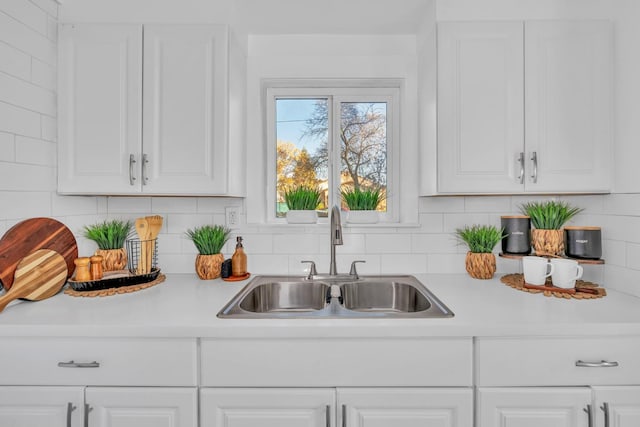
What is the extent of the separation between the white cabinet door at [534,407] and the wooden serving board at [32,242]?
175 cm

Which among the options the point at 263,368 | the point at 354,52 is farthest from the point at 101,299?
the point at 354,52

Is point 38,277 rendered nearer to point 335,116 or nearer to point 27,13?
point 27,13

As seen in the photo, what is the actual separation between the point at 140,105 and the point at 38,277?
824 mm

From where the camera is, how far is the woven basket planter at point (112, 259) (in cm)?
163

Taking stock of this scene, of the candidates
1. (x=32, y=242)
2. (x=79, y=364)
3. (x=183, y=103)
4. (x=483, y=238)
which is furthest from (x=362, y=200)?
(x=32, y=242)

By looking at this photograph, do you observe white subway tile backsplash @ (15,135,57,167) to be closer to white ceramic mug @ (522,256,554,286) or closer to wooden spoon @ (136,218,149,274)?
wooden spoon @ (136,218,149,274)

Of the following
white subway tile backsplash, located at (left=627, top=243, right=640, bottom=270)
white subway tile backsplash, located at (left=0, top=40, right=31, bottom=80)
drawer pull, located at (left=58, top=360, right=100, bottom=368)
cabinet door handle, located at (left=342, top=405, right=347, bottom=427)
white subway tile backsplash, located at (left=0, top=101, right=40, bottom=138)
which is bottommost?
cabinet door handle, located at (left=342, top=405, right=347, bottom=427)

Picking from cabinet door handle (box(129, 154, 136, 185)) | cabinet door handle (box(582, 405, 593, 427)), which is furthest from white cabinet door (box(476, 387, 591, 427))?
cabinet door handle (box(129, 154, 136, 185))

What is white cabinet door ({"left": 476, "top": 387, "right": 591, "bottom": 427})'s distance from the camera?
110cm

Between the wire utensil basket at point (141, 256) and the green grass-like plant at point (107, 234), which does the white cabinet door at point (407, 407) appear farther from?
the green grass-like plant at point (107, 234)

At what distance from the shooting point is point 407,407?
1.11m

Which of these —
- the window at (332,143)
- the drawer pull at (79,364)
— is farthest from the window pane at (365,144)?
the drawer pull at (79,364)

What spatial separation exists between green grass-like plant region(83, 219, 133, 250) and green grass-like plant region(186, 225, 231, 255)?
0.33 meters

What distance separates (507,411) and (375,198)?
1.08m
